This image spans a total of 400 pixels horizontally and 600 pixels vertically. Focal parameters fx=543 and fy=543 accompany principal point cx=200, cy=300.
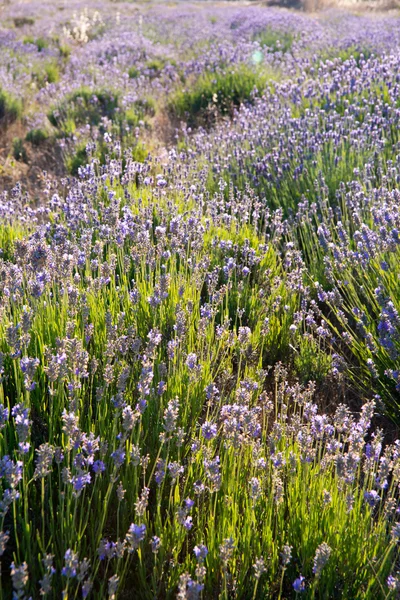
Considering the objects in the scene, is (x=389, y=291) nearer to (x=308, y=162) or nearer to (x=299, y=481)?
(x=299, y=481)

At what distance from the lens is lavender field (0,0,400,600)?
1.49 metres

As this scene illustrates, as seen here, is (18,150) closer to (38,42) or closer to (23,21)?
(38,42)

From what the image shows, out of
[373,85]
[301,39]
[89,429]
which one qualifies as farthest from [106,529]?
[301,39]

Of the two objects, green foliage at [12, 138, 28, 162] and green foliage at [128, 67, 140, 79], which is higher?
green foliage at [128, 67, 140, 79]

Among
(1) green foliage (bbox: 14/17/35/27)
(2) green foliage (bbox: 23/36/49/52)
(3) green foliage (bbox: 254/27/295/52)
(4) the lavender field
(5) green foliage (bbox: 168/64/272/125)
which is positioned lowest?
(4) the lavender field

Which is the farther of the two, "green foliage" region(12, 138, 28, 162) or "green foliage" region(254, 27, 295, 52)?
"green foliage" region(254, 27, 295, 52)

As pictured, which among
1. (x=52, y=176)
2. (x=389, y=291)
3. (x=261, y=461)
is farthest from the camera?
(x=52, y=176)

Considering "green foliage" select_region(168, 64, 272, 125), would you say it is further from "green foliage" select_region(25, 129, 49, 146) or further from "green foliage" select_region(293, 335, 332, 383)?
"green foliage" select_region(293, 335, 332, 383)

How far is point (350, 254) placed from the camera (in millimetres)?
2758

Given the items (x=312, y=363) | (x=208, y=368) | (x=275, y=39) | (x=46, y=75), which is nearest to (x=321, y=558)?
(x=208, y=368)

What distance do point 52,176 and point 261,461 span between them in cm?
454

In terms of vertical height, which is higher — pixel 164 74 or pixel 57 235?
pixel 164 74

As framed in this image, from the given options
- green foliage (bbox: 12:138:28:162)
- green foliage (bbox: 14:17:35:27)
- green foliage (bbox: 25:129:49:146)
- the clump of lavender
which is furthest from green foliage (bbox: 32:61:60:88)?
the clump of lavender

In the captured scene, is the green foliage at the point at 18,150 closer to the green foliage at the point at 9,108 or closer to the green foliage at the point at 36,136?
the green foliage at the point at 36,136
